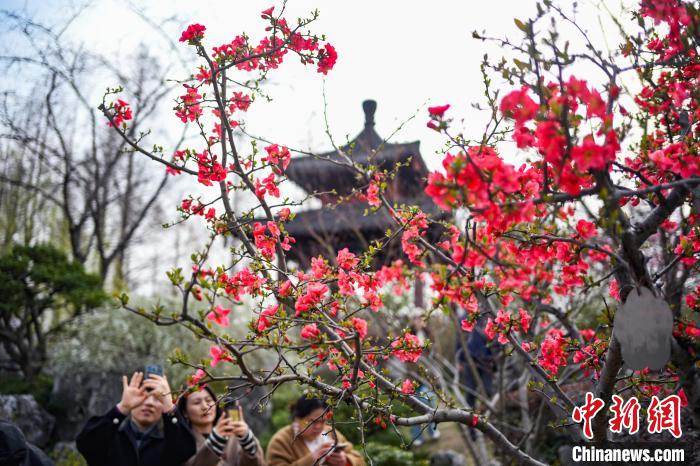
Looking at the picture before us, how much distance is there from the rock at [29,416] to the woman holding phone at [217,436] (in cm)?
484

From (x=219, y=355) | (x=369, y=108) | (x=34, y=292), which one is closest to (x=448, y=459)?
(x=219, y=355)

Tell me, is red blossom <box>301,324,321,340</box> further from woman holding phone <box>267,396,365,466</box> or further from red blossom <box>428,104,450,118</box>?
woman holding phone <box>267,396,365,466</box>

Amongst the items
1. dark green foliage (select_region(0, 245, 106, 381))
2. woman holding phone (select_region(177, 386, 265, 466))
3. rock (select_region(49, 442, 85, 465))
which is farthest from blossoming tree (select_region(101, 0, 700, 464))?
dark green foliage (select_region(0, 245, 106, 381))

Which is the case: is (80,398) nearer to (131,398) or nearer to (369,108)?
(131,398)

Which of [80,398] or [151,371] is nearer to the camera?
[151,371]

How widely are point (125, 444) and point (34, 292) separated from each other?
20.7ft

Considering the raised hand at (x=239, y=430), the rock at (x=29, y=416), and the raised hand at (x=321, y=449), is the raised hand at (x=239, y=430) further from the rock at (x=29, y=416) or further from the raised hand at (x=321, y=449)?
the rock at (x=29, y=416)

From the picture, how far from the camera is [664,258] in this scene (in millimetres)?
3219

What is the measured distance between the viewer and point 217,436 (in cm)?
289

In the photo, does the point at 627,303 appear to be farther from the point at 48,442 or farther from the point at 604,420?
the point at 48,442

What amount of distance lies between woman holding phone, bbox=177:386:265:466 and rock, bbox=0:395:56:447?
484cm

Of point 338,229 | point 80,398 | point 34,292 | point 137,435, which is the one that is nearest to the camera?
point 137,435

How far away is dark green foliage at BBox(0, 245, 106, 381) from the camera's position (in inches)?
312

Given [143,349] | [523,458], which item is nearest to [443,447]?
[143,349]
